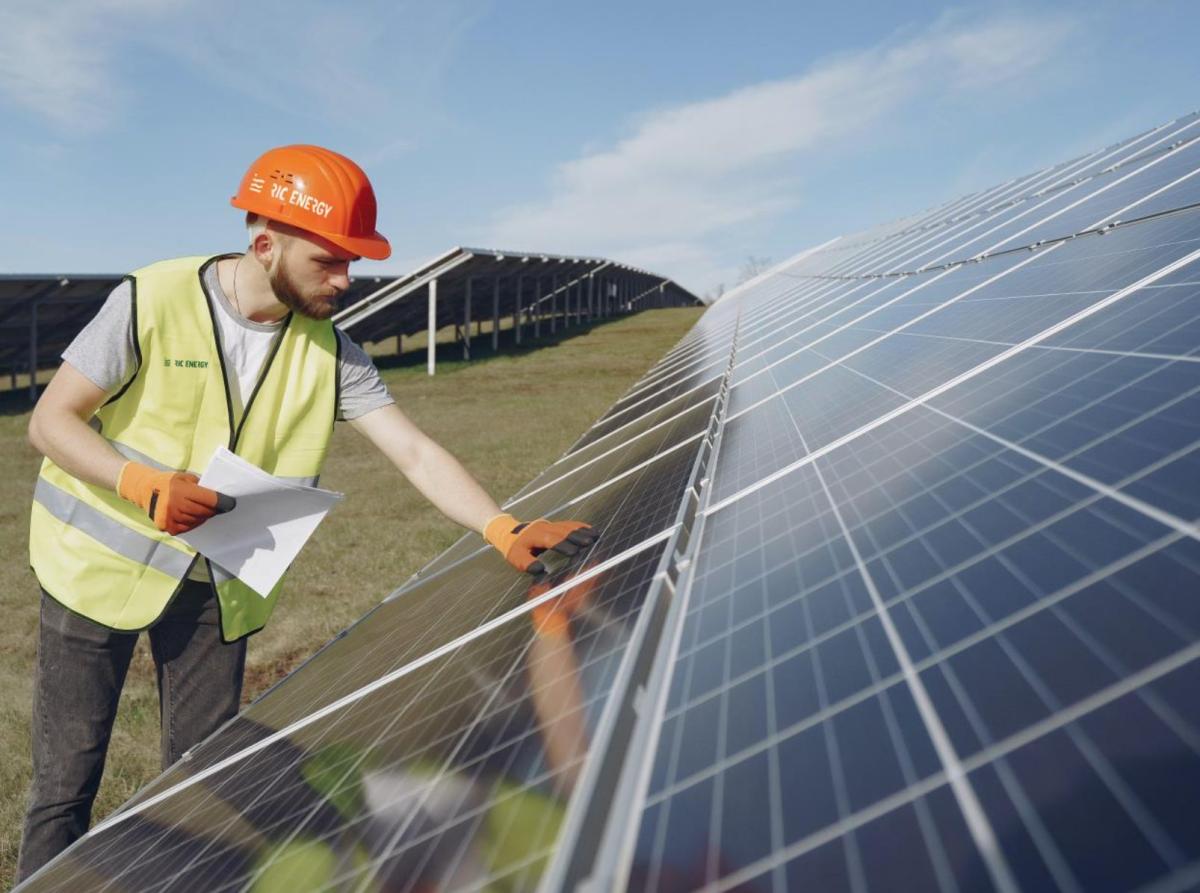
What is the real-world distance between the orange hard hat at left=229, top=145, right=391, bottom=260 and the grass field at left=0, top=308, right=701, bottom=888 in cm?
321

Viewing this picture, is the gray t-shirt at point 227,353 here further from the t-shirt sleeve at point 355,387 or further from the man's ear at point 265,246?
the man's ear at point 265,246

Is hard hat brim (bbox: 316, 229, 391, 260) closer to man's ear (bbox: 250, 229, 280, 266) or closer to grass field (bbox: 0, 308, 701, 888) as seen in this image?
man's ear (bbox: 250, 229, 280, 266)

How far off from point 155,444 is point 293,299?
75 cm

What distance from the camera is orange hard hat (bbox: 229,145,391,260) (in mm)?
3539

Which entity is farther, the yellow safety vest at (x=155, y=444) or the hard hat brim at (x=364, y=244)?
the hard hat brim at (x=364, y=244)

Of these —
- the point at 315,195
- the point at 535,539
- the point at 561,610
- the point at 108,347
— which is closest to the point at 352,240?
the point at 315,195

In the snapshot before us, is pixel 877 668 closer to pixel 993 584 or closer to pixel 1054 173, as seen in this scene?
pixel 993 584

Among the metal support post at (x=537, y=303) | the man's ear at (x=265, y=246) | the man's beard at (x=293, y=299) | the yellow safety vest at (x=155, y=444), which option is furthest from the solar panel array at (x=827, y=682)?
the metal support post at (x=537, y=303)

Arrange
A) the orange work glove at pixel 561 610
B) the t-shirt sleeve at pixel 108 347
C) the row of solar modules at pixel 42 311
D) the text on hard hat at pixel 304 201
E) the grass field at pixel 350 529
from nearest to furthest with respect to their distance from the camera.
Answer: the orange work glove at pixel 561 610 < the t-shirt sleeve at pixel 108 347 < the text on hard hat at pixel 304 201 < the grass field at pixel 350 529 < the row of solar modules at pixel 42 311

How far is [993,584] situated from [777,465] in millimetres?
1836

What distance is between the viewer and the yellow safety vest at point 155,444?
3.42 metres

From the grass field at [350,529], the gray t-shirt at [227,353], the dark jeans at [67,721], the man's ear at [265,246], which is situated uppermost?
the man's ear at [265,246]

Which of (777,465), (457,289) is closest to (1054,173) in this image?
(777,465)

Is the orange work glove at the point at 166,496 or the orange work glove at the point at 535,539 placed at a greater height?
the orange work glove at the point at 166,496
